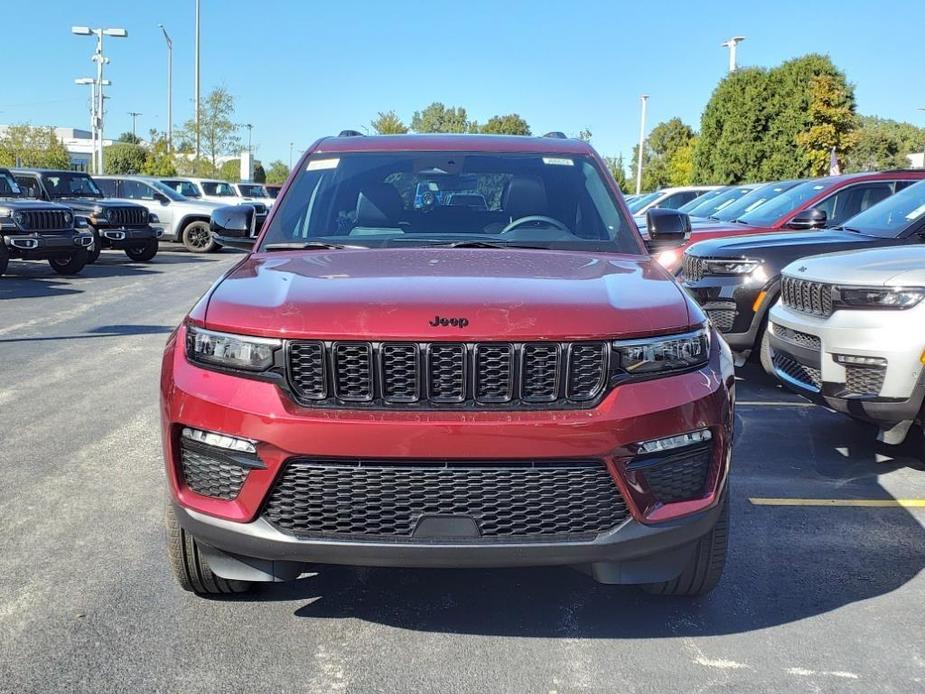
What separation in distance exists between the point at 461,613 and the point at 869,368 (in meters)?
2.96

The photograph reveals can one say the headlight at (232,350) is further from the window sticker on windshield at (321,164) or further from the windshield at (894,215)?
the windshield at (894,215)

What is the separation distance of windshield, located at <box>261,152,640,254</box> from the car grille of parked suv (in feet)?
4.65

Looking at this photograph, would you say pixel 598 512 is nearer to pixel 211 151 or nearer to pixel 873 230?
pixel 873 230

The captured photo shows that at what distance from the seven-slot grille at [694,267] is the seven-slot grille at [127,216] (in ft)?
46.0

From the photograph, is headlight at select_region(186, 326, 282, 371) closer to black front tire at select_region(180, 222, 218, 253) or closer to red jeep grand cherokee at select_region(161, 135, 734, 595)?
red jeep grand cherokee at select_region(161, 135, 734, 595)

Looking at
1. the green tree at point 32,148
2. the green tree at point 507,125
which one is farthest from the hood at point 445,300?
the green tree at point 507,125

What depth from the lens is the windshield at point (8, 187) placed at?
16.0 metres

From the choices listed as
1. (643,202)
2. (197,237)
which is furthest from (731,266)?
(197,237)

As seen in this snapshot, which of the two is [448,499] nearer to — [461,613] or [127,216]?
[461,613]

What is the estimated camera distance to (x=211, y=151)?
45.1 m

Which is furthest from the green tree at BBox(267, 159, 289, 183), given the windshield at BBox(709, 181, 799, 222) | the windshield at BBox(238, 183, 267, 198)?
the windshield at BBox(709, 181, 799, 222)

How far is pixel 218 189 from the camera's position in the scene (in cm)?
2769

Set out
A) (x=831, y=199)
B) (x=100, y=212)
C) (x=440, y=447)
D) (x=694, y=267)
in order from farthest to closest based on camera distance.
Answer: (x=100, y=212) → (x=831, y=199) → (x=694, y=267) → (x=440, y=447)

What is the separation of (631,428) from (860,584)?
5.33 feet
